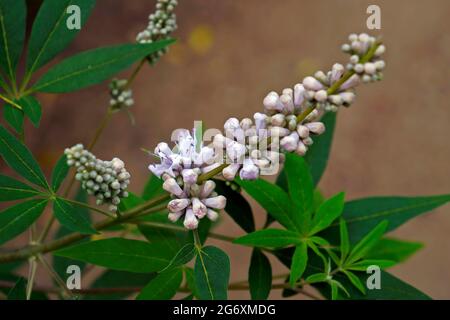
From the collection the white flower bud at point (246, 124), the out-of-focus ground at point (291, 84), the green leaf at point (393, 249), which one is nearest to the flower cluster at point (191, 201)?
the white flower bud at point (246, 124)

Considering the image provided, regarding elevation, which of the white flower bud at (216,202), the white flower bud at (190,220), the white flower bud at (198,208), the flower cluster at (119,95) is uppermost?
the flower cluster at (119,95)

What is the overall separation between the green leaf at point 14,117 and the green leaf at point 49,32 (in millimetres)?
93

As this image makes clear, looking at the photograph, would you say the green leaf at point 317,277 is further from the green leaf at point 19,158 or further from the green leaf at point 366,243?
the green leaf at point 19,158

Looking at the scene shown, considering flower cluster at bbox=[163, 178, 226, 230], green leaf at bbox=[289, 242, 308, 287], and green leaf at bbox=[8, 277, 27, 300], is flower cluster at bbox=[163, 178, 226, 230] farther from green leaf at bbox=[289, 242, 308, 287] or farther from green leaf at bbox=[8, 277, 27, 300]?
green leaf at bbox=[8, 277, 27, 300]

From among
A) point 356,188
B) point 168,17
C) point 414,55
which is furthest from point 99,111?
point 168,17

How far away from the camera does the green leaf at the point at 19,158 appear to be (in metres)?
0.97

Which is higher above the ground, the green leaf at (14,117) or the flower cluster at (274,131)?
the green leaf at (14,117)

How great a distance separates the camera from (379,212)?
4.00 ft

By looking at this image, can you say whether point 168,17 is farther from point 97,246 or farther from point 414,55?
point 414,55

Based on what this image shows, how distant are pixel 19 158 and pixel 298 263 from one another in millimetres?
493

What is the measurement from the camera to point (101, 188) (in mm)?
905

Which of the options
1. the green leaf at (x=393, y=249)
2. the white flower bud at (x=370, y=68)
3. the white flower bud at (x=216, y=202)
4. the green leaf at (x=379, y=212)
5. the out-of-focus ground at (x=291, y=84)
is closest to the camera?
the white flower bud at (x=370, y=68)

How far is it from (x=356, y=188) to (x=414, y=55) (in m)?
0.71
